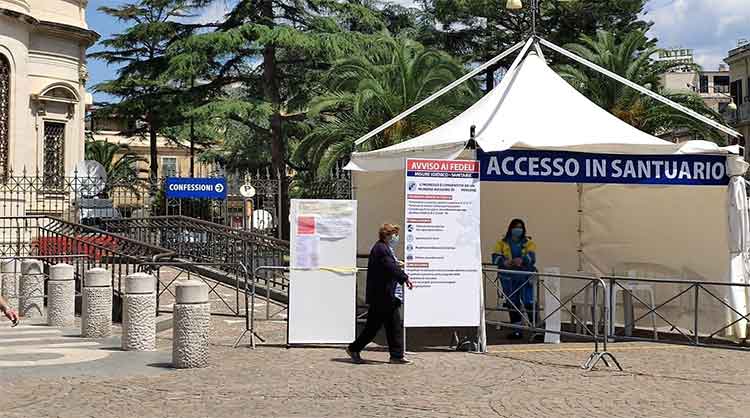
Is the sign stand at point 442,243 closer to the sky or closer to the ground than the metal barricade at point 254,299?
closer to the sky

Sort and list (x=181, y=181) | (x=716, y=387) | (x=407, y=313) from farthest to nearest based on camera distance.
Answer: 1. (x=181, y=181)
2. (x=407, y=313)
3. (x=716, y=387)

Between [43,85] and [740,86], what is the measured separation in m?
47.2

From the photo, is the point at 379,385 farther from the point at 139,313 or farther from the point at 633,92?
the point at 633,92

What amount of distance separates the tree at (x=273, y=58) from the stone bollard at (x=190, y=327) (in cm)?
2209

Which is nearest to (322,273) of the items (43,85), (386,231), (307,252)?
(307,252)

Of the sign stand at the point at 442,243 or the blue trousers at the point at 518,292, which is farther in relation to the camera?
the blue trousers at the point at 518,292

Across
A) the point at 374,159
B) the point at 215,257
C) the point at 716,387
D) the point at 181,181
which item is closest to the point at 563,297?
the point at 374,159

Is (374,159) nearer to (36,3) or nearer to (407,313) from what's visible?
(407,313)

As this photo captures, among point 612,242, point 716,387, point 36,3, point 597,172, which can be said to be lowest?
point 716,387

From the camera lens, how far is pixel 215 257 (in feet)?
82.6

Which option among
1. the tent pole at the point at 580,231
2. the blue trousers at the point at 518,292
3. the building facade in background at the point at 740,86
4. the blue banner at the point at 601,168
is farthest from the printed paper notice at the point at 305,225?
the building facade in background at the point at 740,86

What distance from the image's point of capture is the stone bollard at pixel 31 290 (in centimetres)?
1742

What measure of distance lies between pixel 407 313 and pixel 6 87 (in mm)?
22470

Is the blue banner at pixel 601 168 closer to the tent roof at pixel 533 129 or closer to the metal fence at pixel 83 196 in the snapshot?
the tent roof at pixel 533 129
